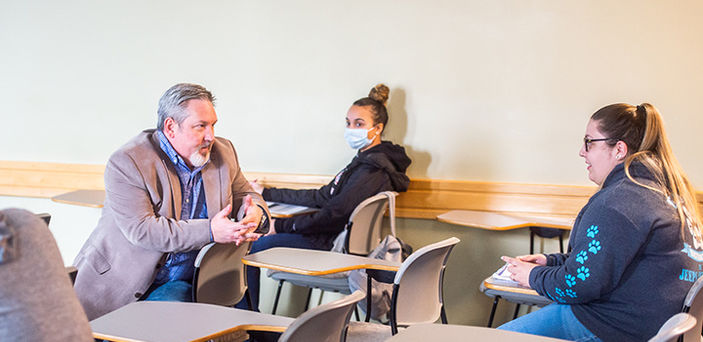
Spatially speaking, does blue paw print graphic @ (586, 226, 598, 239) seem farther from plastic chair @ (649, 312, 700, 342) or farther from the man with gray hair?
the man with gray hair

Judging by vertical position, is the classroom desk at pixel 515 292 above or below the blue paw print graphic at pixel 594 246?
below

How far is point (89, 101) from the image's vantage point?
14.9 ft

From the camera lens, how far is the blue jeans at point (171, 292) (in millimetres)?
2316

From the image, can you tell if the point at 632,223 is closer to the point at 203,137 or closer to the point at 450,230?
the point at 203,137

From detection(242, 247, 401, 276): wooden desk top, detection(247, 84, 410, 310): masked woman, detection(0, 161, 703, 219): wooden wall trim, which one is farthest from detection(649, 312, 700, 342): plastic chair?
detection(0, 161, 703, 219): wooden wall trim

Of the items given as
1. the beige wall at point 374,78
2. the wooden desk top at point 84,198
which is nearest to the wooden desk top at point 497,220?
the beige wall at point 374,78

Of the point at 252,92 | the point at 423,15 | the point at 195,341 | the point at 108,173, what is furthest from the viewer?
the point at 252,92

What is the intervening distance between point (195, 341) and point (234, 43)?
3048 millimetres

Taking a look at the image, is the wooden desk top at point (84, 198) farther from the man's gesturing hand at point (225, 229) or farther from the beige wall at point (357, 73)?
the man's gesturing hand at point (225, 229)

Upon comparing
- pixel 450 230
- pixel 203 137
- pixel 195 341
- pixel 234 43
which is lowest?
pixel 450 230

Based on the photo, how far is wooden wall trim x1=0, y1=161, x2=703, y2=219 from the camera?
3760mm

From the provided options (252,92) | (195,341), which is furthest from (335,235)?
(195,341)

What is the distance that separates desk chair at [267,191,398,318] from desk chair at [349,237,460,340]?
30.8 inches

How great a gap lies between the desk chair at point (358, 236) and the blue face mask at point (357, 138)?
447mm
